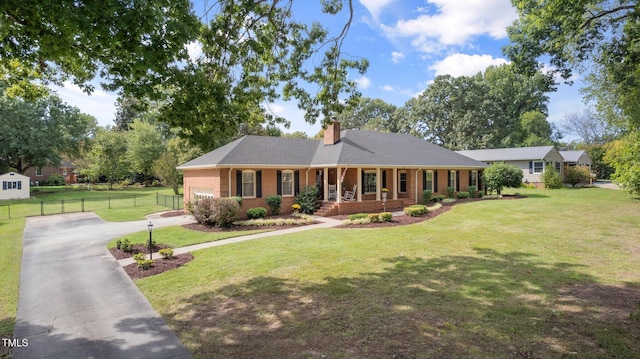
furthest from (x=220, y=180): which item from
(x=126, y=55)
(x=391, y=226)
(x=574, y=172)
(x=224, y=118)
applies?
(x=574, y=172)

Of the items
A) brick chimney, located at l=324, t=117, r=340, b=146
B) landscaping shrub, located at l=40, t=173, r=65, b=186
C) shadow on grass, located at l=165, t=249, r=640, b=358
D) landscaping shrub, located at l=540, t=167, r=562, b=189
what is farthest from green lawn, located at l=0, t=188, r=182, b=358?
landscaping shrub, located at l=540, t=167, r=562, b=189

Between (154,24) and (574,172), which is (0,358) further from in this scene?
(574,172)

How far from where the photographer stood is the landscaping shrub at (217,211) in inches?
641

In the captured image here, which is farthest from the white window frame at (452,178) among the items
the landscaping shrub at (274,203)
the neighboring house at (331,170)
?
the landscaping shrub at (274,203)

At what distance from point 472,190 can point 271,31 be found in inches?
873

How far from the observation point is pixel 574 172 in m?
36.4

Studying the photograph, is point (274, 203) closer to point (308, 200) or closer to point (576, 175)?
point (308, 200)

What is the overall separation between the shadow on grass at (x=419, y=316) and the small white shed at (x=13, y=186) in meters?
38.2

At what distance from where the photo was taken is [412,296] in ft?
23.0

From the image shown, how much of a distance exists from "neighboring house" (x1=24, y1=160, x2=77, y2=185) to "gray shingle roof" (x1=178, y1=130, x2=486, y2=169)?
42.0 m

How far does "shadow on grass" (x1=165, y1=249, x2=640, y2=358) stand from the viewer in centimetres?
489

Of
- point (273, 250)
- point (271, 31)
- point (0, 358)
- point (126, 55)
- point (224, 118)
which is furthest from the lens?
point (273, 250)

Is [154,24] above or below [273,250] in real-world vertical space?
above

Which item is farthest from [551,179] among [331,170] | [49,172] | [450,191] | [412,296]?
[49,172]
